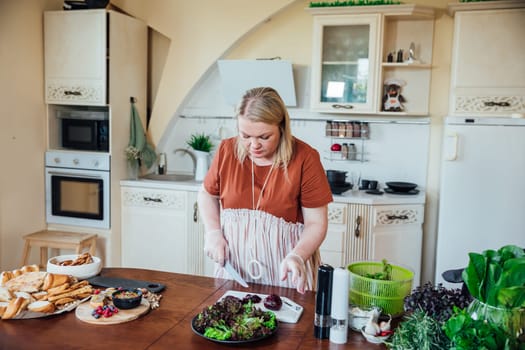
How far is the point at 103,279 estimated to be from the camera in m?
1.86

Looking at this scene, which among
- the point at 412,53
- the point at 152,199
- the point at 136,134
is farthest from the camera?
the point at 136,134

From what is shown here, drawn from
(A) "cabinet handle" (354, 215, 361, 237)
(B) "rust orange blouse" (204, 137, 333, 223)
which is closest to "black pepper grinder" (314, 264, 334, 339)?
(B) "rust orange blouse" (204, 137, 333, 223)

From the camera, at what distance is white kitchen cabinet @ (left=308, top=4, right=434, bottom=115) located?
3.44 metres

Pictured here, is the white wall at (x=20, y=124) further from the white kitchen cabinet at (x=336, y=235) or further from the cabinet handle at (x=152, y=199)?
the white kitchen cabinet at (x=336, y=235)

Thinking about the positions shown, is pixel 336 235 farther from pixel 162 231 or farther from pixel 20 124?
pixel 20 124

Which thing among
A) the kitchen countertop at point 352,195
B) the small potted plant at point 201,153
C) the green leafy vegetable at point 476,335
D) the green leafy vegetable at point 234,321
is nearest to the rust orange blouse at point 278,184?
the green leafy vegetable at point 234,321

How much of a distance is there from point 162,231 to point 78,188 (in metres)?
0.71

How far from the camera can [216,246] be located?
1986 mm

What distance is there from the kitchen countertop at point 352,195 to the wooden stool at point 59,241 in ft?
1.59

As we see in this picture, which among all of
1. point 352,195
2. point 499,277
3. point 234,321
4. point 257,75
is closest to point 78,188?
point 257,75

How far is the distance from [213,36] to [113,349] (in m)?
2.98

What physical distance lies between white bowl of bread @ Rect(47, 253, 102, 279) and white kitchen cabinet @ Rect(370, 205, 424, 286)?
1.98 m

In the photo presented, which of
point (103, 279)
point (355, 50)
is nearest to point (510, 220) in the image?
point (355, 50)

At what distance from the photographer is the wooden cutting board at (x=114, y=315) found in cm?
151
